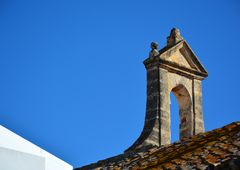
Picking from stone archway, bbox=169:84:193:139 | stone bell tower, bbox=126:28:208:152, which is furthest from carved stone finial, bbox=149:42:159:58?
stone archway, bbox=169:84:193:139

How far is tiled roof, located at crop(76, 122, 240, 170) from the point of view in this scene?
7.39m

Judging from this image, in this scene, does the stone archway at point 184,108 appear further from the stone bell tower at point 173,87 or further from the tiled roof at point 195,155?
the tiled roof at point 195,155

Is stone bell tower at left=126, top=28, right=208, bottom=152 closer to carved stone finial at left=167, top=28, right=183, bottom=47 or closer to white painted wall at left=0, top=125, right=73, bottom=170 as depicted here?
carved stone finial at left=167, top=28, right=183, bottom=47

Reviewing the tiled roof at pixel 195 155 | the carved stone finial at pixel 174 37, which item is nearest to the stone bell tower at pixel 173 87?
the carved stone finial at pixel 174 37

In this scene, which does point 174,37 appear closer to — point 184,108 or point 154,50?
point 154,50

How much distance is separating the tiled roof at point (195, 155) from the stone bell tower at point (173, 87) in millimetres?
2259

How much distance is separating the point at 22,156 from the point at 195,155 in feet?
12.0

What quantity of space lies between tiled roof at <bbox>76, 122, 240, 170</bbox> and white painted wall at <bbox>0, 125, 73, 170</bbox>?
1079 mm

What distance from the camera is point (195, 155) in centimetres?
808

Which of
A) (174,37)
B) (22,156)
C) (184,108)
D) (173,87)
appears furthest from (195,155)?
(174,37)

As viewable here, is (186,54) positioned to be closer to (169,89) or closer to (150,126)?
(169,89)

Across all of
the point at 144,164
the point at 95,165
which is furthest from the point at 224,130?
the point at 95,165

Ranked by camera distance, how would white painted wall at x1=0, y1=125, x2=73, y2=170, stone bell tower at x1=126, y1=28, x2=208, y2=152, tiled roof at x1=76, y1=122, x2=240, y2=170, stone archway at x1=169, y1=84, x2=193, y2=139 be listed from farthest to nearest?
stone archway at x1=169, y1=84, x2=193, y2=139 → stone bell tower at x1=126, y1=28, x2=208, y2=152 → white painted wall at x1=0, y1=125, x2=73, y2=170 → tiled roof at x1=76, y1=122, x2=240, y2=170

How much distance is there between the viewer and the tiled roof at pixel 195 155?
24.3 ft
